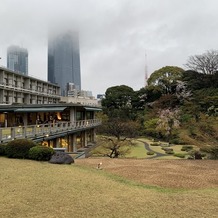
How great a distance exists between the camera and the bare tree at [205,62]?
54.3 metres

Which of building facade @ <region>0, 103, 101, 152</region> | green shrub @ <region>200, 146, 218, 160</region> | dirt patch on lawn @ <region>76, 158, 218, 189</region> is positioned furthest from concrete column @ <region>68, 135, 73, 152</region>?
dirt patch on lawn @ <region>76, 158, 218, 189</region>

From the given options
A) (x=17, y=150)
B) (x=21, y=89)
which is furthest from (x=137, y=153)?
(x=21, y=89)

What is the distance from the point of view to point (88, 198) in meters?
7.54

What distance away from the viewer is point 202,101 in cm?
4309

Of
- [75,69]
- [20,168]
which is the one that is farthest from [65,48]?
[20,168]

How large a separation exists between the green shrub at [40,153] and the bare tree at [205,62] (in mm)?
48918

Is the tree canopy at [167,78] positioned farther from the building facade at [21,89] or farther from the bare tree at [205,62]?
the building facade at [21,89]

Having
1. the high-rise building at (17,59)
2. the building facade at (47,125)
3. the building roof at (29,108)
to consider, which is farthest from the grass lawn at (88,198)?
the high-rise building at (17,59)

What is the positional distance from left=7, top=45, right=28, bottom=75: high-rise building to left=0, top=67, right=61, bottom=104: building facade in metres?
118

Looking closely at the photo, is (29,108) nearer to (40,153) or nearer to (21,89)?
(40,153)

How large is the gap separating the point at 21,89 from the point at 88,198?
49.2m

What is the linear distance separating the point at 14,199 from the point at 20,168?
422 centimetres

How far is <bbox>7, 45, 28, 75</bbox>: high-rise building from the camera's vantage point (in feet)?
579

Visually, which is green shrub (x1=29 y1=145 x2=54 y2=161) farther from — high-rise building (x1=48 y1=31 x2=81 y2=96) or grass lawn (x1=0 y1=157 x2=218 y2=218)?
high-rise building (x1=48 y1=31 x2=81 y2=96)
